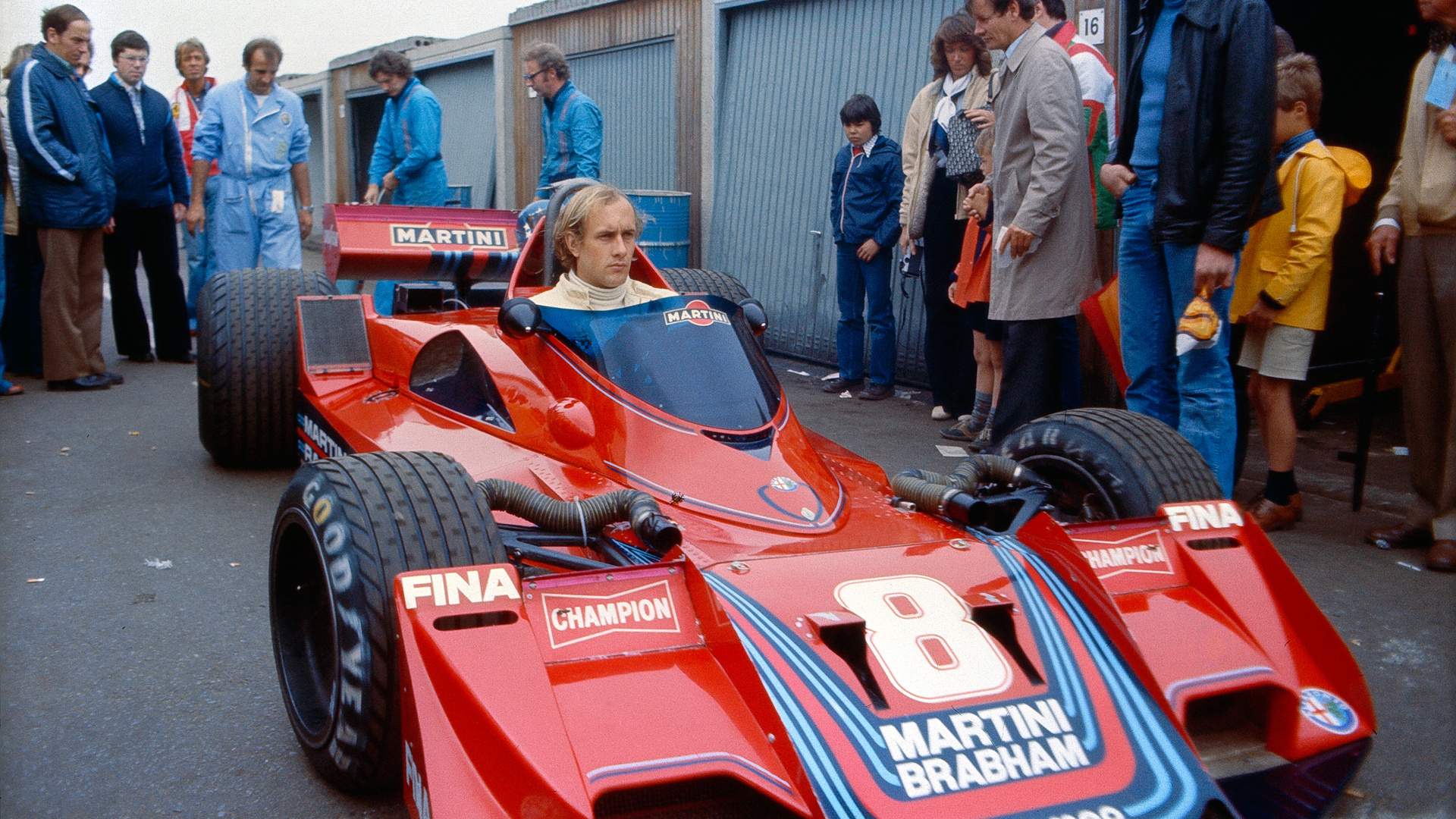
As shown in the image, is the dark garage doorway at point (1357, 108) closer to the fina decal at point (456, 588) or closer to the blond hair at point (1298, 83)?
the blond hair at point (1298, 83)

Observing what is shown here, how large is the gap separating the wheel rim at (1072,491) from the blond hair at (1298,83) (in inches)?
85.2

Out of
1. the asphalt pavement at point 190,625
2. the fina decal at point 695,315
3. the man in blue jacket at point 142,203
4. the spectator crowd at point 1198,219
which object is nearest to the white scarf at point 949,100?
the spectator crowd at point 1198,219

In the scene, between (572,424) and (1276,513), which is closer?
(572,424)

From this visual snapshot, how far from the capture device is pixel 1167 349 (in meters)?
4.16

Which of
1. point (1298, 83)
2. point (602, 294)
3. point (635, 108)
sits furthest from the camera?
point (635, 108)

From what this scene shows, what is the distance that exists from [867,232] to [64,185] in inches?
188

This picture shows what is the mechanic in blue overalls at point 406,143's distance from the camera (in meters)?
7.53

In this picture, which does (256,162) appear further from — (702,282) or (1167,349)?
(1167,349)

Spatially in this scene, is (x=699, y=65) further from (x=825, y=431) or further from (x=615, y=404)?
(x=615, y=404)

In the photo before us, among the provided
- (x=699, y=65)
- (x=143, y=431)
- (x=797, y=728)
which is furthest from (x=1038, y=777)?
(x=699, y=65)

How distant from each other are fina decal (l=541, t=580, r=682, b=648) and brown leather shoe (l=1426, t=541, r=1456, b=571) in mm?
3071

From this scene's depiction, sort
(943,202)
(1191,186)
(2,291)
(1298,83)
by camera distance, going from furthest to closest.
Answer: (2,291)
(943,202)
(1298,83)
(1191,186)

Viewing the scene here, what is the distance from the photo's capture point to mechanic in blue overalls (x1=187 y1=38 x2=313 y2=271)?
7449mm

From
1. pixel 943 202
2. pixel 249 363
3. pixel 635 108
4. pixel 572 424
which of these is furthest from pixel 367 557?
pixel 635 108
